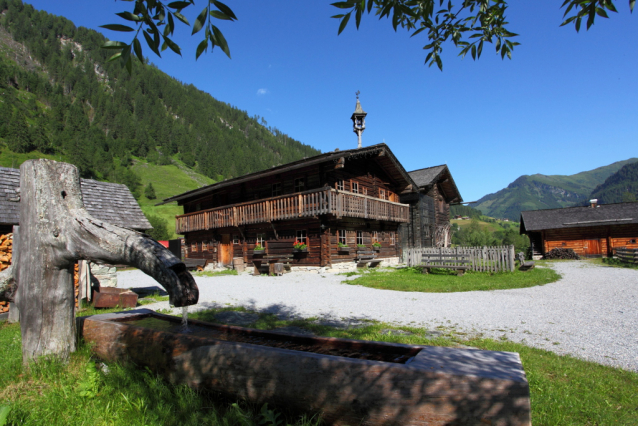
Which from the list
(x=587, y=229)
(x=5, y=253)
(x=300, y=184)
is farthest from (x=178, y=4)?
(x=587, y=229)

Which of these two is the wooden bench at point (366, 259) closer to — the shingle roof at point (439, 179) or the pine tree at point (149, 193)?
the shingle roof at point (439, 179)

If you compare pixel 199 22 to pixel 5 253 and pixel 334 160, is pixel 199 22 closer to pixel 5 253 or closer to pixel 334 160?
pixel 5 253

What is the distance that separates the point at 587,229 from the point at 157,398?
33930 millimetres

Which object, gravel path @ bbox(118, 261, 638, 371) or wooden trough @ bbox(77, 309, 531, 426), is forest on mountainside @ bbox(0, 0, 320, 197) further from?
wooden trough @ bbox(77, 309, 531, 426)

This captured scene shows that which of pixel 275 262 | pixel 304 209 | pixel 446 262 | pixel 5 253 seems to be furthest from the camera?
pixel 275 262

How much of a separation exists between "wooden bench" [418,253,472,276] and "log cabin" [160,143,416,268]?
13.6 feet

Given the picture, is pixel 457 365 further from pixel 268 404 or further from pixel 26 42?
pixel 26 42

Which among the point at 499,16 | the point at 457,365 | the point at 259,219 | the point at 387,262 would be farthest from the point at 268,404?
the point at 387,262

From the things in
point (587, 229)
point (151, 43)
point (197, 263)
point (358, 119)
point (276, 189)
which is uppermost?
point (358, 119)

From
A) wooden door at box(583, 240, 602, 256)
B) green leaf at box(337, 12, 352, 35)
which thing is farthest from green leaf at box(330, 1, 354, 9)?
wooden door at box(583, 240, 602, 256)

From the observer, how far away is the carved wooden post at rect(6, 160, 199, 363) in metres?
3.08

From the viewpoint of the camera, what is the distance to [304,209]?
16812 millimetres

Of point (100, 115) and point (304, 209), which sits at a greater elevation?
point (100, 115)

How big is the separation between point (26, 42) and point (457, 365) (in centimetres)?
19136
